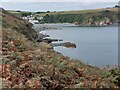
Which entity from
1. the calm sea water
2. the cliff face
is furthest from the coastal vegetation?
the calm sea water

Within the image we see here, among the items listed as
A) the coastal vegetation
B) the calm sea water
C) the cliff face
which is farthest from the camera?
the cliff face

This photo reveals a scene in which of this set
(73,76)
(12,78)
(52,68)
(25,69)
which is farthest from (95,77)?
(12,78)

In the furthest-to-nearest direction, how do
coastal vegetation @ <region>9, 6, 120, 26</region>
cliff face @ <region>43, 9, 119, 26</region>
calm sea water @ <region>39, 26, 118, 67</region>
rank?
cliff face @ <region>43, 9, 119, 26</region> → coastal vegetation @ <region>9, 6, 120, 26</region> → calm sea water @ <region>39, 26, 118, 67</region>

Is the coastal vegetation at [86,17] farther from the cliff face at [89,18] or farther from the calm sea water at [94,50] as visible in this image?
the calm sea water at [94,50]

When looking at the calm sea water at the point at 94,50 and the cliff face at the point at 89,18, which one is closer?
the calm sea water at the point at 94,50

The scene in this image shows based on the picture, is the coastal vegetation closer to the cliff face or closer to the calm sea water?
the cliff face

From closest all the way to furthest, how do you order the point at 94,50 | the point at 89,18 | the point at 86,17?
the point at 94,50 < the point at 89,18 < the point at 86,17

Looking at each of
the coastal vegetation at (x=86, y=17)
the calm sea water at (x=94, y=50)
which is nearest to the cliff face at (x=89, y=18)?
the coastal vegetation at (x=86, y=17)

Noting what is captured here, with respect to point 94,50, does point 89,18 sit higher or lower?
lower

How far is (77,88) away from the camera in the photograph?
33.1 ft

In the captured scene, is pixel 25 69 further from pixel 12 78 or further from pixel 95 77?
pixel 95 77

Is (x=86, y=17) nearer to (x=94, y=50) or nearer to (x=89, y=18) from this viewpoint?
(x=89, y=18)

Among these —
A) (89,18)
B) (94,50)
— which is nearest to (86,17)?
(89,18)

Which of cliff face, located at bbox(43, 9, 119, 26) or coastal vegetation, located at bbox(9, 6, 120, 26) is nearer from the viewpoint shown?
coastal vegetation, located at bbox(9, 6, 120, 26)
